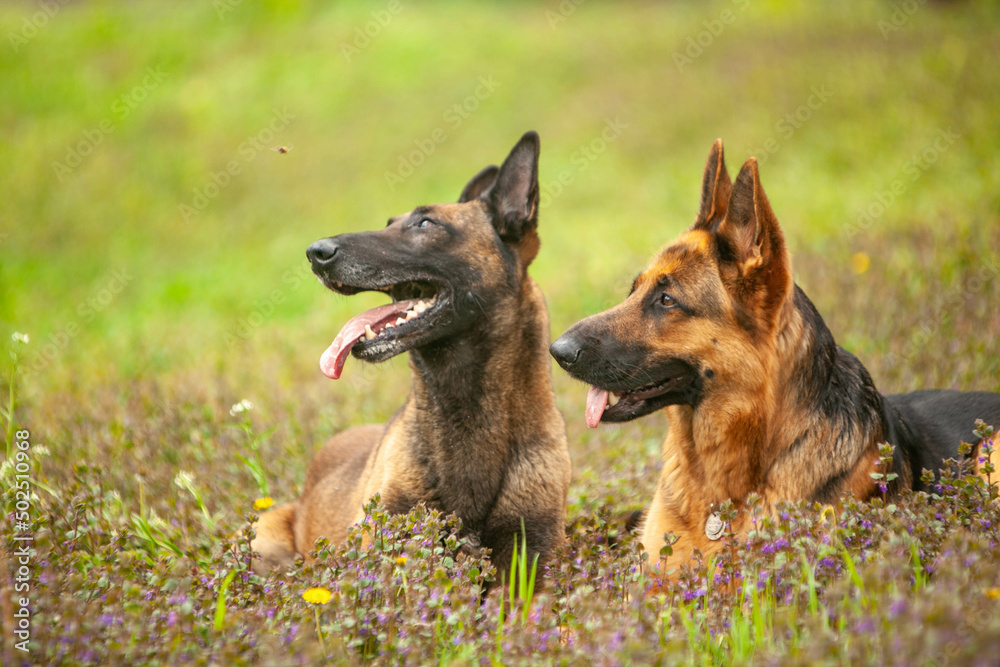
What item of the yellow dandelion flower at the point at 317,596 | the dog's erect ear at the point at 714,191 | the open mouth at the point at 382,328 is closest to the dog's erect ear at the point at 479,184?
the open mouth at the point at 382,328

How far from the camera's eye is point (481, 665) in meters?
2.57

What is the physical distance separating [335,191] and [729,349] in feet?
48.2

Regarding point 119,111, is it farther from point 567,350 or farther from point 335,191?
point 567,350

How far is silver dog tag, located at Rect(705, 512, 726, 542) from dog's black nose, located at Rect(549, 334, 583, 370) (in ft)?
3.22

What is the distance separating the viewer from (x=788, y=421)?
3646 mm

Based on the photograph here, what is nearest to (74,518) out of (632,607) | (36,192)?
(632,607)
